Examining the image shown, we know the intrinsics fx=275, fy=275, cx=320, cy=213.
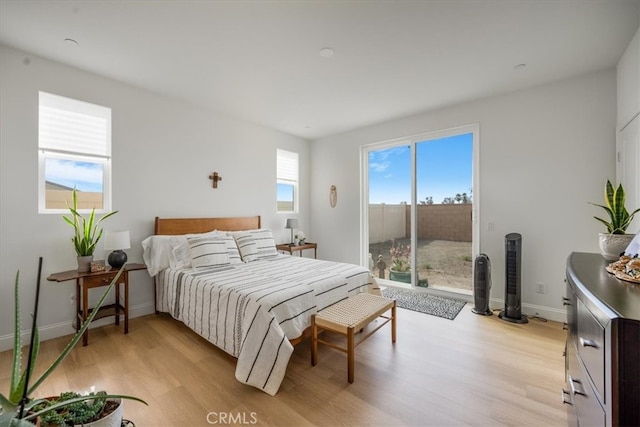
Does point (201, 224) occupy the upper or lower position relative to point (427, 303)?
upper

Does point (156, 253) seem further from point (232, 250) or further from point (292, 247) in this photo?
point (292, 247)

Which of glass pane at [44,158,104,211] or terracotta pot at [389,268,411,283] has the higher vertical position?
glass pane at [44,158,104,211]

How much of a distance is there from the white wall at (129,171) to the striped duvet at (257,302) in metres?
0.90

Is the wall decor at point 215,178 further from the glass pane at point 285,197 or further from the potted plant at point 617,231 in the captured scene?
the potted plant at point 617,231

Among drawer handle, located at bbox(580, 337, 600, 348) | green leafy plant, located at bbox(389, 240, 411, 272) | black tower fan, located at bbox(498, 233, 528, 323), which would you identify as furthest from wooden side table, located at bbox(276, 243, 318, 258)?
drawer handle, located at bbox(580, 337, 600, 348)

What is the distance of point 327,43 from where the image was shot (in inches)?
94.2

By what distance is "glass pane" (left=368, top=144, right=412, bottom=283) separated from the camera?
14.6ft

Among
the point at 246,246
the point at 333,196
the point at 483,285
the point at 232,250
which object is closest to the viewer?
the point at 483,285

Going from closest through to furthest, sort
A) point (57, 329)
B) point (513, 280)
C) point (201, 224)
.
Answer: point (57, 329) → point (513, 280) → point (201, 224)

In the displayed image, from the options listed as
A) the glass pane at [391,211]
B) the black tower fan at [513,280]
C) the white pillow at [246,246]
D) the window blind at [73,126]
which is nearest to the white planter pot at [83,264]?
the window blind at [73,126]

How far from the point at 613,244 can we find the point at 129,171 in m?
4.47

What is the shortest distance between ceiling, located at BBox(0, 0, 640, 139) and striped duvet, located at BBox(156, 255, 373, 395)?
2.13 m

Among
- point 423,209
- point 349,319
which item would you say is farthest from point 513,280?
point 349,319

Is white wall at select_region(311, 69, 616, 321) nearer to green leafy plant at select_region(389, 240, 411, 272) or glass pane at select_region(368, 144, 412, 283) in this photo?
glass pane at select_region(368, 144, 412, 283)
